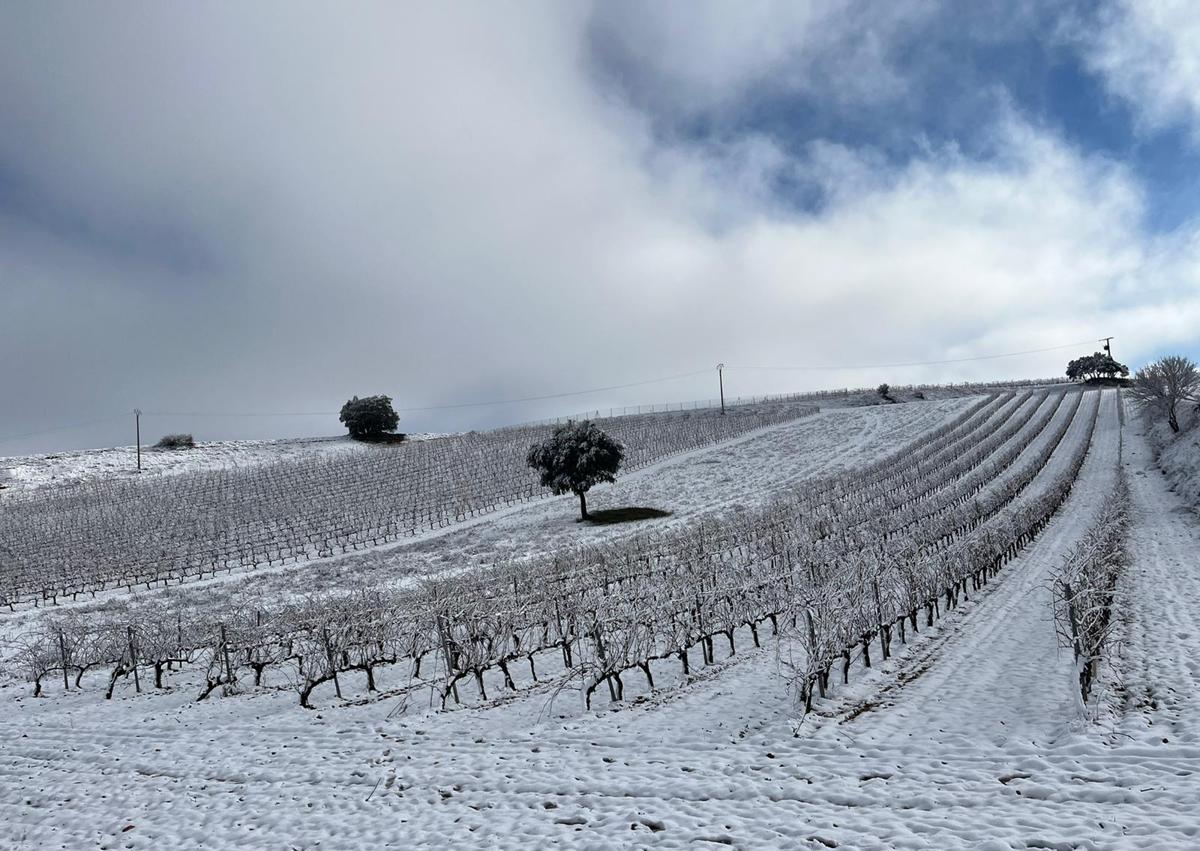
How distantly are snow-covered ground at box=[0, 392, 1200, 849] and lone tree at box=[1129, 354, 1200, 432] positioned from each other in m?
56.5

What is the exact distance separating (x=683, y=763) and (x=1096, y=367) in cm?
14144

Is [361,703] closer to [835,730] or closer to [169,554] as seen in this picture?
[835,730]

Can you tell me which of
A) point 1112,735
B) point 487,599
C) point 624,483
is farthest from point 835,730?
point 624,483

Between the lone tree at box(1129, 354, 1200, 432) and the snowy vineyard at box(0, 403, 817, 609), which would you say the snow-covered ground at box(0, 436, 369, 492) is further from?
the lone tree at box(1129, 354, 1200, 432)

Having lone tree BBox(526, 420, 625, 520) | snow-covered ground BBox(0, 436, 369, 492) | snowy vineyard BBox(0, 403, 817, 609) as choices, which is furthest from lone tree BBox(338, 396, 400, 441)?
lone tree BBox(526, 420, 625, 520)

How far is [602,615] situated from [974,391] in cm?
11998

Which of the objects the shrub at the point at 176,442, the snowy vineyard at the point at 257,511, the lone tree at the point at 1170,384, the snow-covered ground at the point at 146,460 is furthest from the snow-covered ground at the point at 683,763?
the shrub at the point at 176,442

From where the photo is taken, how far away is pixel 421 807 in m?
11.1

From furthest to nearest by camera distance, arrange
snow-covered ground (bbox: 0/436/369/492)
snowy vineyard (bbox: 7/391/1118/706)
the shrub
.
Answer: the shrub → snow-covered ground (bbox: 0/436/369/492) → snowy vineyard (bbox: 7/391/1118/706)

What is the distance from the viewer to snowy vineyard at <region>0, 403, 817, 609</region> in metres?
40.9

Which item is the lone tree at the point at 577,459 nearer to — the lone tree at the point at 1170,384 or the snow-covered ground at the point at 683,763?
the snow-covered ground at the point at 683,763

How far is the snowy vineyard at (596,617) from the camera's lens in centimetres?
1741

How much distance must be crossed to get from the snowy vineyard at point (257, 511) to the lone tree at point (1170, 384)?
1668 inches

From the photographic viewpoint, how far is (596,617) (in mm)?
17125
